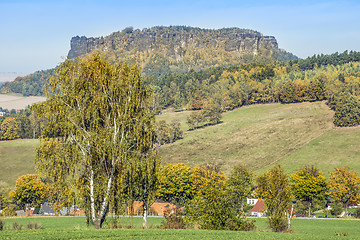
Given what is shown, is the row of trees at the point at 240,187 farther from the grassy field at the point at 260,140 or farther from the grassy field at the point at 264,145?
the grassy field at the point at 260,140

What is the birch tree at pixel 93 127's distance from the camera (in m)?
32.8

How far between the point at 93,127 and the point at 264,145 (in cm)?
12881

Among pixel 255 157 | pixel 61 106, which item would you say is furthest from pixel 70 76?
pixel 255 157

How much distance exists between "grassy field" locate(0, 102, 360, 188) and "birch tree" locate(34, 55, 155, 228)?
316ft

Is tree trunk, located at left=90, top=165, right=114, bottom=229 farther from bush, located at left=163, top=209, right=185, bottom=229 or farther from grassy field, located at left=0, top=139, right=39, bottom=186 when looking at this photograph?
grassy field, located at left=0, top=139, right=39, bottom=186

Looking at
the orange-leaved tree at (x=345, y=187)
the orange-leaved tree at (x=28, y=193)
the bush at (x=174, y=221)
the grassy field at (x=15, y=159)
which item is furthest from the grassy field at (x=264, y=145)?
the bush at (x=174, y=221)

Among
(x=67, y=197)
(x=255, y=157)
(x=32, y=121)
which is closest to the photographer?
(x=67, y=197)

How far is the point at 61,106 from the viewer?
33.3 meters

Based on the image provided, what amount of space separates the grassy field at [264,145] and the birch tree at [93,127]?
96.3 metres

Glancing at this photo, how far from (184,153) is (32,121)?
294ft

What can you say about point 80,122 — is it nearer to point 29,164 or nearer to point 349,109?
point 29,164

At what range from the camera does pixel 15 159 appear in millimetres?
155875

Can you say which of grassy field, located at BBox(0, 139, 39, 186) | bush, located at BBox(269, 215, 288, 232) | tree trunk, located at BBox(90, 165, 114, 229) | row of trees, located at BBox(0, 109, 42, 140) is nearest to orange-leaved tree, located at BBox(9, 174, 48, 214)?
grassy field, located at BBox(0, 139, 39, 186)

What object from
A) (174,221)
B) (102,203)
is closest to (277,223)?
(174,221)
